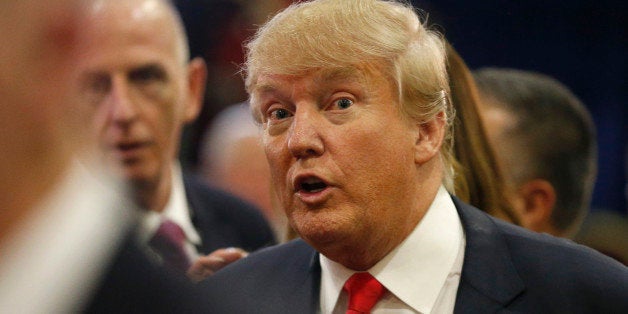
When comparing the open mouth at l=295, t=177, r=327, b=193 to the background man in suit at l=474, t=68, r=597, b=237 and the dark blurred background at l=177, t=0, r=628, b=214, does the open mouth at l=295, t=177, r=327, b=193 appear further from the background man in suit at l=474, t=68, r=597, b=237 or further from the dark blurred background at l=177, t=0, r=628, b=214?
the dark blurred background at l=177, t=0, r=628, b=214

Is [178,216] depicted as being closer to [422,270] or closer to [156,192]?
[156,192]

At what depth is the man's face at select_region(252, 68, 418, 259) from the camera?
203cm

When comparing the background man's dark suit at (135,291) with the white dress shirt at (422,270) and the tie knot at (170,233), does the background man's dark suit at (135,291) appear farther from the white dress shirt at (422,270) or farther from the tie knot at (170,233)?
the tie knot at (170,233)

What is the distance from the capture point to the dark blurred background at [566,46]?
4742 mm

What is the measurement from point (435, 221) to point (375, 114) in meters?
0.28

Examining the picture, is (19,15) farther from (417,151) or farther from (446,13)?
(446,13)

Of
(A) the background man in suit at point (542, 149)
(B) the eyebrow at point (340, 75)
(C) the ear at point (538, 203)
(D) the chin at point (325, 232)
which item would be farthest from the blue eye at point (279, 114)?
(C) the ear at point (538, 203)

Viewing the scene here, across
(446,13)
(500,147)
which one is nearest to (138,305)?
(500,147)

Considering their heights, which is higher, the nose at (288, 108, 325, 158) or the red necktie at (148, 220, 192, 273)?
the nose at (288, 108, 325, 158)

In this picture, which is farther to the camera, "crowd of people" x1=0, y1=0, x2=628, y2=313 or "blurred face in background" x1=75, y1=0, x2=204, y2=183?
"blurred face in background" x1=75, y1=0, x2=204, y2=183

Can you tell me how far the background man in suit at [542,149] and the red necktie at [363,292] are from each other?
1050mm

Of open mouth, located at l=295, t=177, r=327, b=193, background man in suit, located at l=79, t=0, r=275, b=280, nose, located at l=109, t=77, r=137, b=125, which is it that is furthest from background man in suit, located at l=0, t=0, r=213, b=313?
nose, located at l=109, t=77, r=137, b=125

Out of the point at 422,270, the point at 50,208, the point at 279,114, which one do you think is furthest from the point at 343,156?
the point at 50,208

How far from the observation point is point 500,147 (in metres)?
3.05
